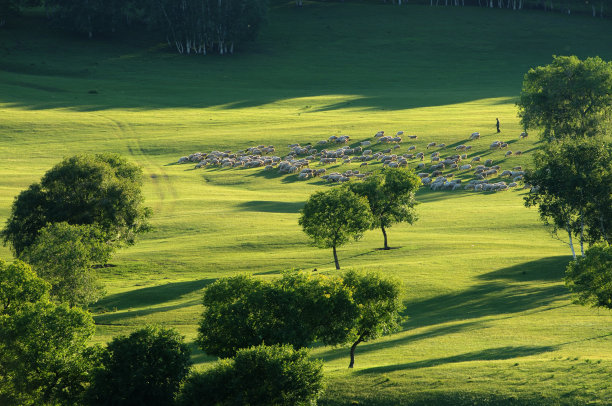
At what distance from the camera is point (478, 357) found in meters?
40.5

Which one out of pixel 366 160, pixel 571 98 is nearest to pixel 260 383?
pixel 571 98

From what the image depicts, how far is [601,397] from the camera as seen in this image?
3384 centimetres

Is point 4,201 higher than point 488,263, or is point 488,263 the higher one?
point 4,201

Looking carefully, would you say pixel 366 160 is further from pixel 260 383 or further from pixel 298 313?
pixel 260 383

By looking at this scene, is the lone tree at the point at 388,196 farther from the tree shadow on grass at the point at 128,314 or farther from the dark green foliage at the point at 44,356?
the dark green foliage at the point at 44,356

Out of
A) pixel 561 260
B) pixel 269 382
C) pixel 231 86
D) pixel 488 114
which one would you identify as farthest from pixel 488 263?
pixel 231 86

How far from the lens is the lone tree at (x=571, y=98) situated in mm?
89938

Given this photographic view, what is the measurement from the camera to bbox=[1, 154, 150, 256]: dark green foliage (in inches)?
2534

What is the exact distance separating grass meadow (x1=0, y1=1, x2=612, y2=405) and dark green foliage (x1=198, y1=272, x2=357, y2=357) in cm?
279

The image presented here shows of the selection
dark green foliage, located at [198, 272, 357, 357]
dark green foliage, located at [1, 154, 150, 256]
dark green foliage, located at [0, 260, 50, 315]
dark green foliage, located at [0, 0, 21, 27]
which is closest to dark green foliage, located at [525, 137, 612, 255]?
dark green foliage, located at [198, 272, 357, 357]

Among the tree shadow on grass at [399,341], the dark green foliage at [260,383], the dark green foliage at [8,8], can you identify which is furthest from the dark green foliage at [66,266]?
the dark green foliage at [8,8]

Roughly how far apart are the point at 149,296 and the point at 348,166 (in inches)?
1910

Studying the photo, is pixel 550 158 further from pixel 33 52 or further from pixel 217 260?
pixel 33 52

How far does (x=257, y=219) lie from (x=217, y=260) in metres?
14.3
